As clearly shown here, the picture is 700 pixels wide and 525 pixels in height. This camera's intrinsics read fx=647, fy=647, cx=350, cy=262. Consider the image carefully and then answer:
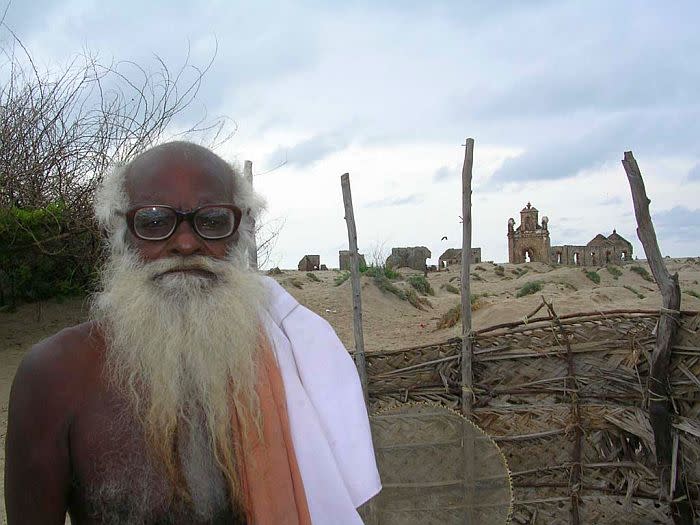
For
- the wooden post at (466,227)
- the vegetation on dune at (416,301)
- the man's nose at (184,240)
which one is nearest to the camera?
the man's nose at (184,240)

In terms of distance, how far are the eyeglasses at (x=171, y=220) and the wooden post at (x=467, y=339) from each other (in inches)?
123

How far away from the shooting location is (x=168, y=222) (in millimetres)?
1523

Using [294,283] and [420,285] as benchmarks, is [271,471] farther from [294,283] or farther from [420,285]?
[420,285]

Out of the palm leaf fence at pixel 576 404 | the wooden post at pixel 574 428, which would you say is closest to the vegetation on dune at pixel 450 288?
the palm leaf fence at pixel 576 404

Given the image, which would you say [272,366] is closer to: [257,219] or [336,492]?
[336,492]

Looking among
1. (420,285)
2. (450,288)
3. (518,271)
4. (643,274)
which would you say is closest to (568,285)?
(450,288)

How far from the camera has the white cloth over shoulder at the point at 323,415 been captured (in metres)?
1.54

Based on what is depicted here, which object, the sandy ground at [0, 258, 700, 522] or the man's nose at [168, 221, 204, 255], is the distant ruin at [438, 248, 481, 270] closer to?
the sandy ground at [0, 258, 700, 522]

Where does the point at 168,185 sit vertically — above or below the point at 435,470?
above

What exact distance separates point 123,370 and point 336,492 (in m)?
0.58

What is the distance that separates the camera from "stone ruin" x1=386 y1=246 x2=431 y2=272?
28.8m

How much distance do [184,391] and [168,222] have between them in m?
0.40

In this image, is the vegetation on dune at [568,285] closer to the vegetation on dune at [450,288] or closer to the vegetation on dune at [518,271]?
the vegetation on dune at [450,288]

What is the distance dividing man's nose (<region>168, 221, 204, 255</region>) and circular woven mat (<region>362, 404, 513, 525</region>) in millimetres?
3281
